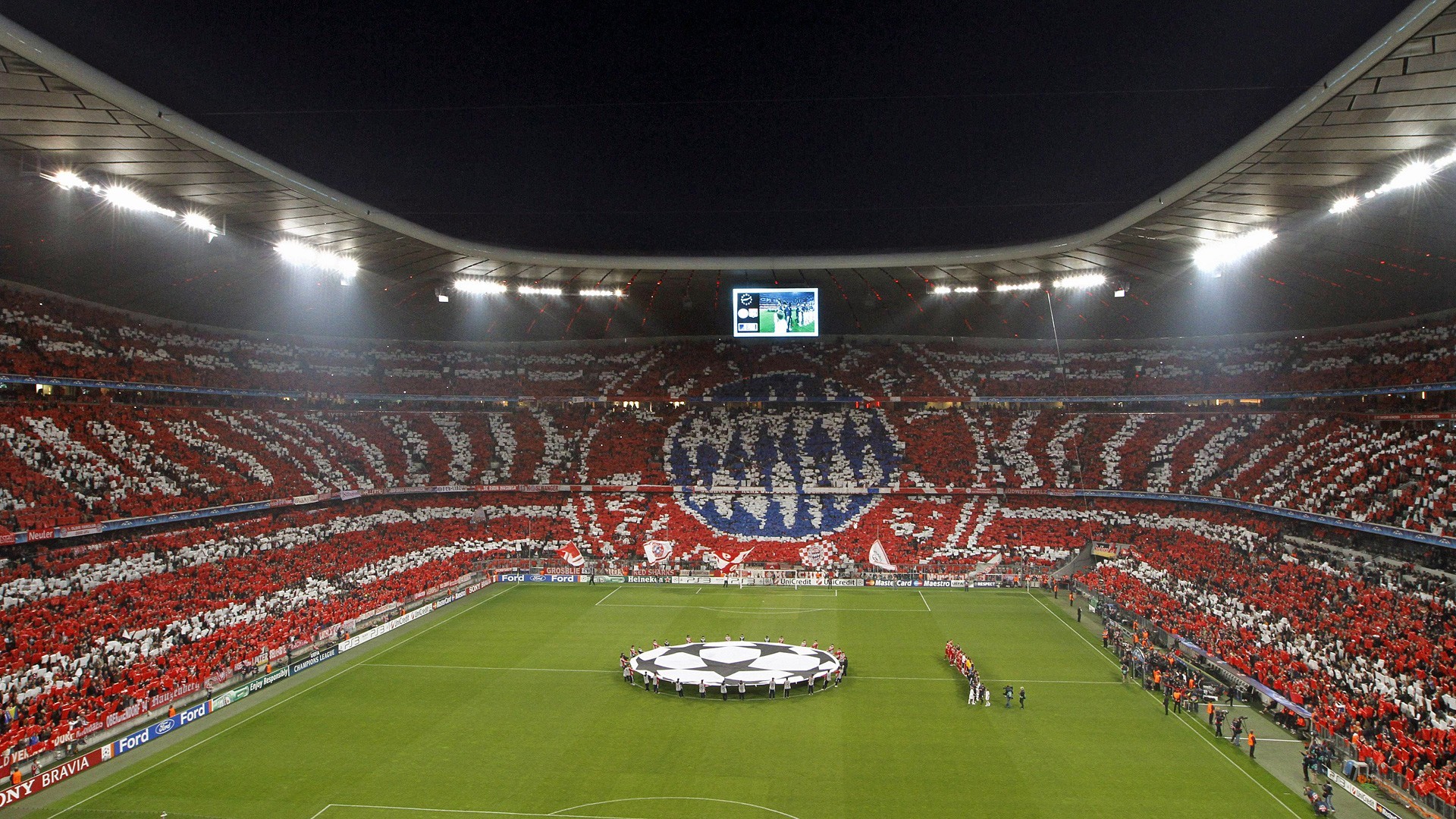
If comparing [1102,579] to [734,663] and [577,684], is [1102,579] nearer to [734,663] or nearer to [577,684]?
[734,663]

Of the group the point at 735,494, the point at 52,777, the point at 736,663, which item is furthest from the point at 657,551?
the point at 52,777

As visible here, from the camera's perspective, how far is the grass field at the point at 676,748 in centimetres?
1769

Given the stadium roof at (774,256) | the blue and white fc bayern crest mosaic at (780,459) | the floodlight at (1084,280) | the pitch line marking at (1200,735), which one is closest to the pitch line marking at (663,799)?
the pitch line marking at (1200,735)

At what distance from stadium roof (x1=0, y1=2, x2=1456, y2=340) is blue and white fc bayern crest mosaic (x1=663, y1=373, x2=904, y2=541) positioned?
6719mm

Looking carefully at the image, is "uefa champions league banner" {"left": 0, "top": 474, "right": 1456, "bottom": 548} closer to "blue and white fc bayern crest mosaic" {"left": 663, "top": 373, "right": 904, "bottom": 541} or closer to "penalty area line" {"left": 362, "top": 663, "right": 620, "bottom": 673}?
"blue and white fc bayern crest mosaic" {"left": 663, "top": 373, "right": 904, "bottom": 541}

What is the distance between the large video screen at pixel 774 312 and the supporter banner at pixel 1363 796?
2827 centimetres

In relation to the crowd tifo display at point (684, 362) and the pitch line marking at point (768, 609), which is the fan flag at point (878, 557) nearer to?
the pitch line marking at point (768, 609)

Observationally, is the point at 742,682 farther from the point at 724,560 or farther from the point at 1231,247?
the point at 1231,247

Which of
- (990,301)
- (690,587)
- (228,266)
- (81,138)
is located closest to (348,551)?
(228,266)

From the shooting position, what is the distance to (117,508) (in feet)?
107

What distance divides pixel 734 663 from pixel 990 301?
3143 centimetres

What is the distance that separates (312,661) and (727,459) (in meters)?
30.3

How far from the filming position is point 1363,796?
17.6 meters

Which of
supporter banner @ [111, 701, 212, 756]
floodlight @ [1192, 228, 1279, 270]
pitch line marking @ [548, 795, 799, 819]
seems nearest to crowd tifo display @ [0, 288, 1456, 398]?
floodlight @ [1192, 228, 1279, 270]
